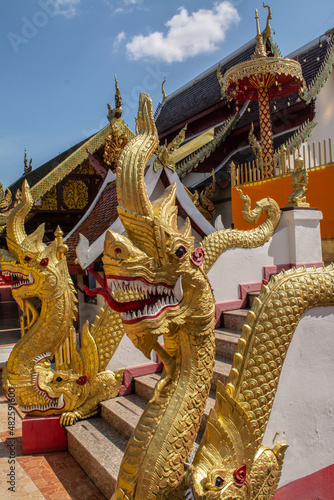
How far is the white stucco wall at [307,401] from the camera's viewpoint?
81.4 inches

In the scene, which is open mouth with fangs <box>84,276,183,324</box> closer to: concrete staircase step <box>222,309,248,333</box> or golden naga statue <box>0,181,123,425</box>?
golden naga statue <box>0,181,123,425</box>

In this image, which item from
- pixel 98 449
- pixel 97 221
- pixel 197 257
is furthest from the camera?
pixel 97 221

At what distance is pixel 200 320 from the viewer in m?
1.74

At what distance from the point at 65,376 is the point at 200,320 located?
82.6 inches

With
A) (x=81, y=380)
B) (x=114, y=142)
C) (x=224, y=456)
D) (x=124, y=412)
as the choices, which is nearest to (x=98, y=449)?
(x=124, y=412)

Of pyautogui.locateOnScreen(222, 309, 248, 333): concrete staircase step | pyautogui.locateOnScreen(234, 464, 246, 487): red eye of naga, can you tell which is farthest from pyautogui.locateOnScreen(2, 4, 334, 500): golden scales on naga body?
pyautogui.locateOnScreen(222, 309, 248, 333): concrete staircase step

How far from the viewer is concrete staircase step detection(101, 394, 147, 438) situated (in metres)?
2.94

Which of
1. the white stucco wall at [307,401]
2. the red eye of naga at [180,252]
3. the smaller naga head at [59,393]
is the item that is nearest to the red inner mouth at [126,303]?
the red eye of naga at [180,252]

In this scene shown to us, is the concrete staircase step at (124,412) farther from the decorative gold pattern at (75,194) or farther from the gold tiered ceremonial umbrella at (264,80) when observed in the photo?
the decorative gold pattern at (75,194)

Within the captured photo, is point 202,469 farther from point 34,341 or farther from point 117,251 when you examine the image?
point 34,341

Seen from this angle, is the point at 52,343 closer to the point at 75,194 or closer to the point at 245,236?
the point at 245,236

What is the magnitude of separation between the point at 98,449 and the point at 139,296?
1.81 m

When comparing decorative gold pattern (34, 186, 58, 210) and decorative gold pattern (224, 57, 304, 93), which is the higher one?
decorative gold pattern (224, 57, 304, 93)

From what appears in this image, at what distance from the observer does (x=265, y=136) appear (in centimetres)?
683
